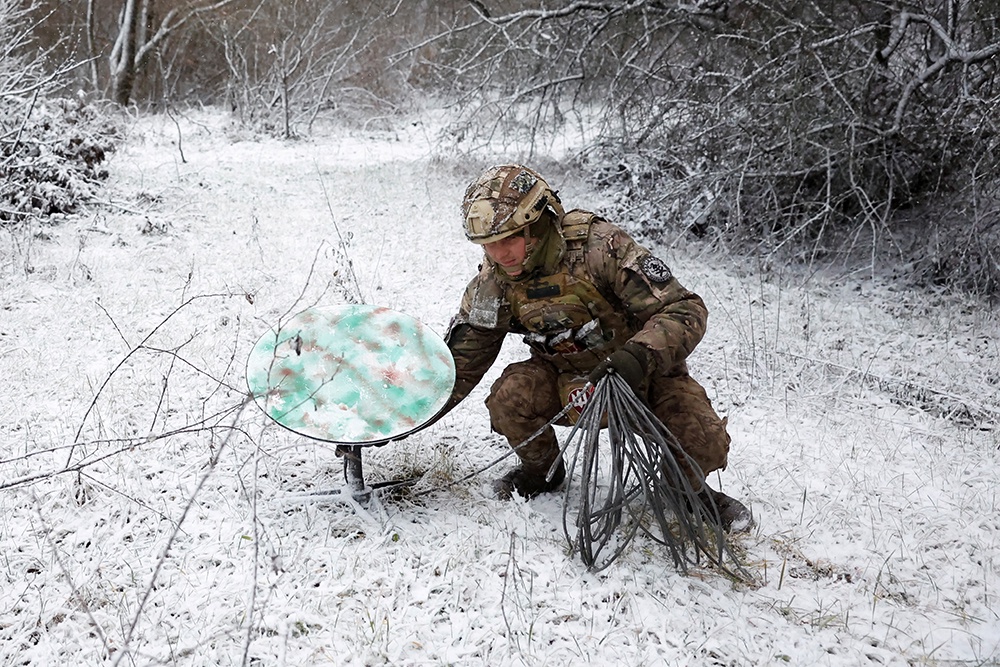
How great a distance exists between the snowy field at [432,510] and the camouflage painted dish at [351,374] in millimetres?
245

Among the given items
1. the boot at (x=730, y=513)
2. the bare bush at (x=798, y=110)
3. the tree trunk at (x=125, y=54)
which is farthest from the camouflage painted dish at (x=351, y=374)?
the tree trunk at (x=125, y=54)

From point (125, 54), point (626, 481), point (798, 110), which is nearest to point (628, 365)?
point (626, 481)

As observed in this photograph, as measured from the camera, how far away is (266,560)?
2541 millimetres

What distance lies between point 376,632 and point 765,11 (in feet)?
20.7

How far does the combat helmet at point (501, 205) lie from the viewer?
2604 mm

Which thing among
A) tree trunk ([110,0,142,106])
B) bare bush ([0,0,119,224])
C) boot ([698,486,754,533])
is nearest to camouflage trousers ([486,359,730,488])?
boot ([698,486,754,533])

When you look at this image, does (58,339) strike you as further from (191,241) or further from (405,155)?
(405,155)

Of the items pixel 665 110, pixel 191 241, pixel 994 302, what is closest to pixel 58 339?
pixel 191 241

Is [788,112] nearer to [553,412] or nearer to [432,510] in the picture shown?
[553,412]

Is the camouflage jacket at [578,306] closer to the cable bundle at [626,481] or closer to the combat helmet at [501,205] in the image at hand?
the combat helmet at [501,205]

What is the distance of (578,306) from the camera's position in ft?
9.34

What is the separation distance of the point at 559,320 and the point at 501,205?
0.54m

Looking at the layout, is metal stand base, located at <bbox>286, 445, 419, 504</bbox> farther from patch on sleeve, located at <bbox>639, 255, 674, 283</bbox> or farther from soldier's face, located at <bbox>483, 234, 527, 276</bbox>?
patch on sleeve, located at <bbox>639, 255, 674, 283</bbox>

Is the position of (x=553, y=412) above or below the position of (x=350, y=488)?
above
